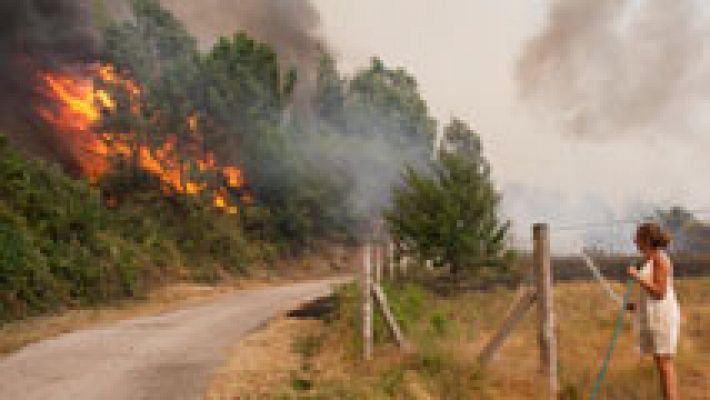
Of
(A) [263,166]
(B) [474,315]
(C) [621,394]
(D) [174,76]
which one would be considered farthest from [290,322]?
(A) [263,166]

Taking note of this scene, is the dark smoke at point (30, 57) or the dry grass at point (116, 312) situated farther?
the dark smoke at point (30, 57)

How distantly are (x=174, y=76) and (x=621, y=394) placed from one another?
28.7 metres

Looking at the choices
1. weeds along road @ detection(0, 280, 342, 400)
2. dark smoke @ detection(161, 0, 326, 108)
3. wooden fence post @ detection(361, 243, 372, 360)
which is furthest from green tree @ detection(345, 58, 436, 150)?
wooden fence post @ detection(361, 243, 372, 360)

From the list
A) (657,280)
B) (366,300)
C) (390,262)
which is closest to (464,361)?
(366,300)

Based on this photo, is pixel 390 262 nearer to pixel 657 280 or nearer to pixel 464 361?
pixel 464 361

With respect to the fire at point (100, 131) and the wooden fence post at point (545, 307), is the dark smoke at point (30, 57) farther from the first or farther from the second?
the wooden fence post at point (545, 307)

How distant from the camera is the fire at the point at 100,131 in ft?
92.6

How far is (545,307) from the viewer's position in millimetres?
7277

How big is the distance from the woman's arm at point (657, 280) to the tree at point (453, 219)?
14346 mm

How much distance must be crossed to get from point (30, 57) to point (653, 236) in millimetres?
28709

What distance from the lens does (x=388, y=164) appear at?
175 feet

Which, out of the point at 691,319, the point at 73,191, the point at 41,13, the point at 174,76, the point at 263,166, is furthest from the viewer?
the point at 263,166

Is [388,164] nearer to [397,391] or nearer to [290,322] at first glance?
[290,322]

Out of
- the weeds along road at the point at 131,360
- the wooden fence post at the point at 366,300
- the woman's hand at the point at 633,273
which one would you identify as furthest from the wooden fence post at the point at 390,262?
the woman's hand at the point at 633,273
